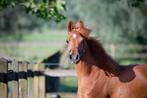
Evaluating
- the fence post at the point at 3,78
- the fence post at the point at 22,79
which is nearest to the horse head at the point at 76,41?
the fence post at the point at 22,79

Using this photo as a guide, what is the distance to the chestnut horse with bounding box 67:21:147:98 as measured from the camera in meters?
9.39

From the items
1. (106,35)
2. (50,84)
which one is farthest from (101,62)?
(106,35)

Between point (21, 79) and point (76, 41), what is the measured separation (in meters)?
1.36

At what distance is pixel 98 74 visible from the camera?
9.59m

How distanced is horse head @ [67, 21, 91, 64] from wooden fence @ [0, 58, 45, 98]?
2.98 feet

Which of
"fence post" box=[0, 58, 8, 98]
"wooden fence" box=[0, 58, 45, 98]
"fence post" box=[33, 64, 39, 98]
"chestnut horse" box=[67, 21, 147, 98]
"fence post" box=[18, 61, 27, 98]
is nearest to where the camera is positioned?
"fence post" box=[0, 58, 8, 98]

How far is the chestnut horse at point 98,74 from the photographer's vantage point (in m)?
9.39

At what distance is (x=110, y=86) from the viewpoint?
375 inches

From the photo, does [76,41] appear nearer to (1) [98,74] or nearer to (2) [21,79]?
(1) [98,74]

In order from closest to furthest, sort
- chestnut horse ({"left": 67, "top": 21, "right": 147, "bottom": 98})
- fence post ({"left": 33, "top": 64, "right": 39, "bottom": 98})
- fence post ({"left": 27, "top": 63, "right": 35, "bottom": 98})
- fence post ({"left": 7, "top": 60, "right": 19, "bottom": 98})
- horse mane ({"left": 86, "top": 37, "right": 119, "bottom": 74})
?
fence post ({"left": 7, "top": 60, "right": 19, "bottom": 98}) < chestnut horse ({"left": 67, "top": 21, "right": 147, "bottom": 98}) < horse mane ({"left": 86, "top": 37, "right": 119, "bottom": 74}) < fence post ({"left": 27, "top": 63, "right": 35, "bottom": 98}) < fence post ({"left": 33, "top": 64, "right": 39, "bottom": 98})

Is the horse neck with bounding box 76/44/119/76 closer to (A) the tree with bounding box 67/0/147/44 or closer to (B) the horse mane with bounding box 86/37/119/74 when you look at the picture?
(B) the horse mane with bounding box 86/37/119/74

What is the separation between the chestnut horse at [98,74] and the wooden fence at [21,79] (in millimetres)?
935

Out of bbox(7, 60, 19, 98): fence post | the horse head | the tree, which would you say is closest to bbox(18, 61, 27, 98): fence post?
bbox(7, 60, 19, 98): fence post

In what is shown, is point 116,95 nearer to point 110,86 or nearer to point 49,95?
point 110,86
